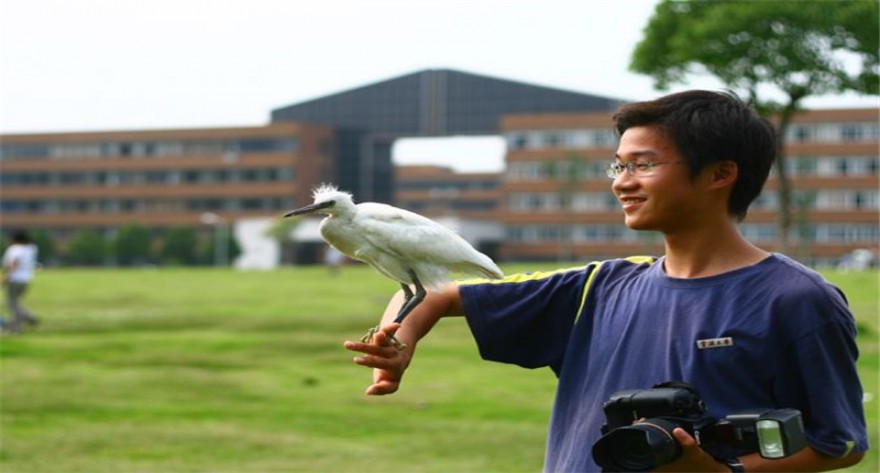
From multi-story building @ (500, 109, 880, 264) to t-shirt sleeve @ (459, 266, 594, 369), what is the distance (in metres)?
84.0

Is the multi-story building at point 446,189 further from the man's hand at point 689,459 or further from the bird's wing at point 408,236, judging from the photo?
the man's hand at point 689,459

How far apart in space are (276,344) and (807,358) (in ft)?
54.1

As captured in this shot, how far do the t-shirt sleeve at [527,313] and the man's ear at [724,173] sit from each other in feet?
1.80

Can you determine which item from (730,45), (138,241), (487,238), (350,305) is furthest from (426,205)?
(730,45)

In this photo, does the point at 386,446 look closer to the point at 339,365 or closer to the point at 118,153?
the point at 339,365

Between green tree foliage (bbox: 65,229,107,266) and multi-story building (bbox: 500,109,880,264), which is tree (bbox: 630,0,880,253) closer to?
multi-story building (bbox: 500,109,880,264)

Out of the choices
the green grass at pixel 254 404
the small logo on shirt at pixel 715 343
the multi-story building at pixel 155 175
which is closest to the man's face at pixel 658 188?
the small logo on shirt at pixel 715 343

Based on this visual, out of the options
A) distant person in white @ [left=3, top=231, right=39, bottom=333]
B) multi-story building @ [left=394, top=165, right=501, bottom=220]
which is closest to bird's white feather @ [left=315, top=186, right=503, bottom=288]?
distant person in white @ [left=3, top=231, right=39, bottom=333]

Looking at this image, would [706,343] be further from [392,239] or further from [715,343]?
[392,239]

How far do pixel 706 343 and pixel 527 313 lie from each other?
71 centimetres

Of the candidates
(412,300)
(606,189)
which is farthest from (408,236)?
(606,189)

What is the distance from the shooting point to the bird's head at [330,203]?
332 cm

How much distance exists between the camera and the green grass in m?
9.70

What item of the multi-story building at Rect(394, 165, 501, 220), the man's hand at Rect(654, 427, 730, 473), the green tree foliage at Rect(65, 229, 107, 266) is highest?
the man's hand at Rect(654, 427, 730, 473)
